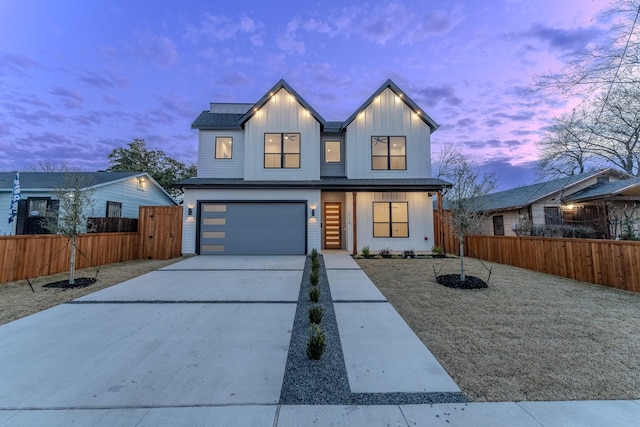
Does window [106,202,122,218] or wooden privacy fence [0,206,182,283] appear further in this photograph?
window [106,202,122,218]

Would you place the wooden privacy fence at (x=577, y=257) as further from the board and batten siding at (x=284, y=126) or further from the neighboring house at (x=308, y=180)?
the board and batten siding at (x=284, y=126)

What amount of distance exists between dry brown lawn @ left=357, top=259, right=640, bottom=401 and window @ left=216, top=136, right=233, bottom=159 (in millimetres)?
9972

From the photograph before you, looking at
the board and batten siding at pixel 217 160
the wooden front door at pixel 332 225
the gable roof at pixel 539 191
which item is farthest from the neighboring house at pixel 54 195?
the gable roof at pixel 539 191

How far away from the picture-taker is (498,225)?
16.7 m

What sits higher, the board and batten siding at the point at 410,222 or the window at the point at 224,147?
the window at the point at 224,147

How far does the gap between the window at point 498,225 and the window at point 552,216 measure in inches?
89.8

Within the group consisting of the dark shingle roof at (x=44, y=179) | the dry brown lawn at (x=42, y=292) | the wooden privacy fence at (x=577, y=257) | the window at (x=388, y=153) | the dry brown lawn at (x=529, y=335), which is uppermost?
the window at (x=388, y=153)

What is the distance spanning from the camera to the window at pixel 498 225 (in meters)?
16.4

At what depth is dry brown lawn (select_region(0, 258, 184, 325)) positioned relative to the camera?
5.03m

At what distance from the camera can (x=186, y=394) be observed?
251 centimetres

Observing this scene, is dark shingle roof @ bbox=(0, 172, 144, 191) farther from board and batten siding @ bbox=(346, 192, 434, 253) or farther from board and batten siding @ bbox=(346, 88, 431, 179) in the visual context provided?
board and batten siding @ bbox=(346, 192, 434, 253)

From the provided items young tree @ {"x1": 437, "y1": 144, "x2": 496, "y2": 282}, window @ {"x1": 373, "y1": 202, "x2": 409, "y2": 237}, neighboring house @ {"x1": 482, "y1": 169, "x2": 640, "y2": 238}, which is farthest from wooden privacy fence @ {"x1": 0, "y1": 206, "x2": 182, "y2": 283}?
neighboring house @ {"x1": 482, "y1": 169, "x2": 640, "y2": 238}

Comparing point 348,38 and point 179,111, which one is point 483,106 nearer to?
point 348,38

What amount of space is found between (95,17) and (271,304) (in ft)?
57.0
